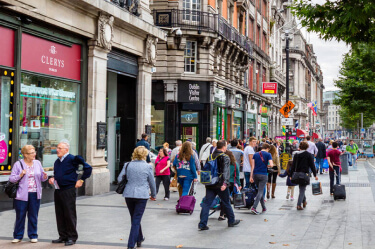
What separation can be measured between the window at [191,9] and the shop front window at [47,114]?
1485cm

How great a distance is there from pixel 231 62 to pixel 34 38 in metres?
22.8

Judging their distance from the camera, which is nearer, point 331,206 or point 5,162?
point 5,162

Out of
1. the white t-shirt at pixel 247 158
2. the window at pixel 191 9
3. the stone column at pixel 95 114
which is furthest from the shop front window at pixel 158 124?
the white t-shirt at pixel 247 158

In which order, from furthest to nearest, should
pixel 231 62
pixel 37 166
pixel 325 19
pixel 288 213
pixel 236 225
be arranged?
pixel 231 62 → pixel 288 213 → pixel 325 19 → pixel 236 225 → pixel 37 166

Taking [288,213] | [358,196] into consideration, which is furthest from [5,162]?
[358,196]

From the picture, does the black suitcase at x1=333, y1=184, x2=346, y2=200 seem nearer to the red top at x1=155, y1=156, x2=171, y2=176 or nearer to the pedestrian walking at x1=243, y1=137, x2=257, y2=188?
the pedestrian walking at x1=243, y1=137, x2=257, y2=188

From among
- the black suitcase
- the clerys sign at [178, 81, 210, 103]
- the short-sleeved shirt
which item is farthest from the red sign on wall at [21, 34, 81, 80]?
the clerys sign at [178, 81, 210, 103]

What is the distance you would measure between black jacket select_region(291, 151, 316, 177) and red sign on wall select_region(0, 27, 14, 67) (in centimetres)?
743

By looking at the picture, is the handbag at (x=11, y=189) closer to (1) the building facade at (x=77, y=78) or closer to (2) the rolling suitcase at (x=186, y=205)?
(1) the building facade at (x=77, y=78)

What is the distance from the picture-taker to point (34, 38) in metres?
13.0

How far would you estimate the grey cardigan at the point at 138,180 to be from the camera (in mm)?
7875

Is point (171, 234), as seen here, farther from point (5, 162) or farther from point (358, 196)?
point (358, 196)

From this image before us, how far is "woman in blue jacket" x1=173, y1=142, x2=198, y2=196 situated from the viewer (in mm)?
12203

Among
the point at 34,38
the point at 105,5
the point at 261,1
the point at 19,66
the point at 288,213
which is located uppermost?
the point at 261,1
